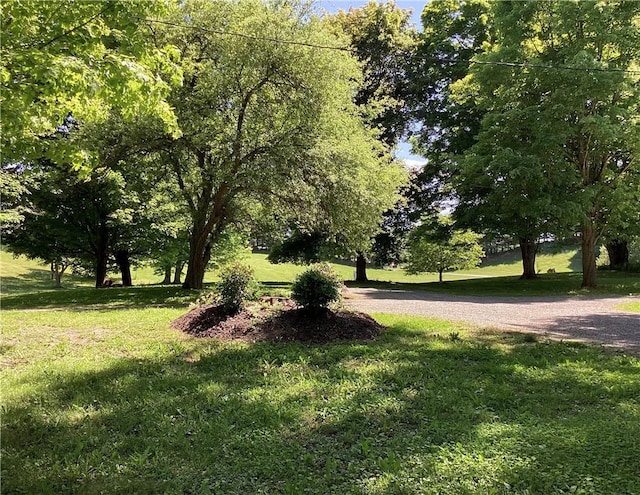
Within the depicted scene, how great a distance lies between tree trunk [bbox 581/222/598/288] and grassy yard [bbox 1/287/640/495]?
10.9m

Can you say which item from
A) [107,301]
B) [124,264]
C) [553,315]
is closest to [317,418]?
[553,315]

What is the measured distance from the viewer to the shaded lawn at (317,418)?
2889mm

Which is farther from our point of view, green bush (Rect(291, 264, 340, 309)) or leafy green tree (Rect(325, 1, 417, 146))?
leafy green tree (Rect(325, 1, 417, 146))

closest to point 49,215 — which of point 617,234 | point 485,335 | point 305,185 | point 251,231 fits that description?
point 251,231

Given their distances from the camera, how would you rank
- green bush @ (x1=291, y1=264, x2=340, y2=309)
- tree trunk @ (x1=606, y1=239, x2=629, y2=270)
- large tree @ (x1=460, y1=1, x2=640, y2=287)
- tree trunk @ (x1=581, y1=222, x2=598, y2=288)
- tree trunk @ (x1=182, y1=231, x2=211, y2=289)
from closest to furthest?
green bush @ (x1=291, y1=264, x2=340, y2=309) → large tree @ (x1=460, y1=1, x2=640, y2=287) → tree trunk @ (x1=182, y1=231, x2=211, y2=289) → tree trunk @ (x1=581, y1=222, x2=598, y2=288) → tree trunk @ (x1=606, y1=239, x2=629, y2=270)

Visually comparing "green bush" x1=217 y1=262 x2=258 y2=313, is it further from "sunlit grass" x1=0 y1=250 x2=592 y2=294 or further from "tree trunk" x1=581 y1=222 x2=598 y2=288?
"sunlit grass" x1=0 y1=250 x2=592 y2=294

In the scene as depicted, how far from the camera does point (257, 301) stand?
8297 mm

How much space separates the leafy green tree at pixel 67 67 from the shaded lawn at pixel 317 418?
2.61m

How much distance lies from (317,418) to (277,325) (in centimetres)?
330

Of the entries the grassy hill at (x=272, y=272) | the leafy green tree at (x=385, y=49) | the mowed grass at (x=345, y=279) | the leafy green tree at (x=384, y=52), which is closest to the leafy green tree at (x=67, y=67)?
the mowed grass at (x=345, y=279)

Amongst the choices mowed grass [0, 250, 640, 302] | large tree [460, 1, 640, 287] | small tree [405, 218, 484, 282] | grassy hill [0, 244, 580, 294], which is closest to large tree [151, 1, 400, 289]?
mowed grass [0, 250, 640, 302]

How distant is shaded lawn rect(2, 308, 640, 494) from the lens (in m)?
2.89

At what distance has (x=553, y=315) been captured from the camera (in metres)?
9.51

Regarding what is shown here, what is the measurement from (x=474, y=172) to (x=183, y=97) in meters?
9.81
